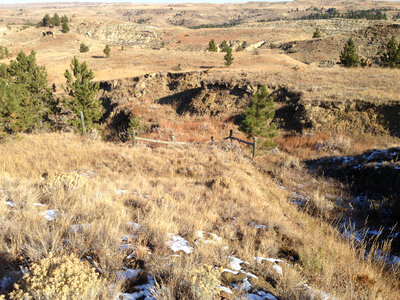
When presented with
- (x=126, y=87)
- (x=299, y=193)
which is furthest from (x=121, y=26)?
(x=299, y=193)

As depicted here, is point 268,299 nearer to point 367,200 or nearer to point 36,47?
point 367,200

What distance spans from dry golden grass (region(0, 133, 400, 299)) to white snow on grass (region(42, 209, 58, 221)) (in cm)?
8

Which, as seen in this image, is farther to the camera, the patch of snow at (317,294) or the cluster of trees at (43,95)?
the cluster of trees at (43,95)

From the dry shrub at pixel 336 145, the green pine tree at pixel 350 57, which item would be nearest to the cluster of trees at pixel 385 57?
the green pine tree at pixel 350 57

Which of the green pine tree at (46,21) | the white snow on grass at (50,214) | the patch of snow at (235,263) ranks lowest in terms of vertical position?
the patch of snow at (235,263)

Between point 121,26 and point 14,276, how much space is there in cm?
10434

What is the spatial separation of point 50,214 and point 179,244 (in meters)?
2.21

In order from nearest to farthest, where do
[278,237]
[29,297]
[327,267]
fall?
[29,297] < [327,267] < [278,237]

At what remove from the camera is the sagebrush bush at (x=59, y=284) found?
1940 millimetres

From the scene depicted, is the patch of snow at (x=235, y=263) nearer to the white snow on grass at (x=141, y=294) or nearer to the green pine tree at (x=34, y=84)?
the white snow on grass at (x=141, y=294)

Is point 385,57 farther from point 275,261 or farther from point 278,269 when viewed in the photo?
point 278,269

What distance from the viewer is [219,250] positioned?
3451mm

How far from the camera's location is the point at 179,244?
349 centimetres

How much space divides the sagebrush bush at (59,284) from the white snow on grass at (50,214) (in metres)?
1.59
